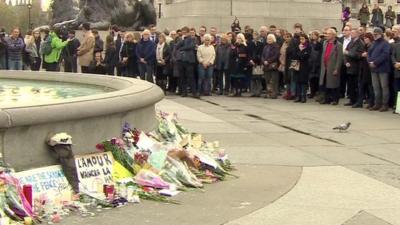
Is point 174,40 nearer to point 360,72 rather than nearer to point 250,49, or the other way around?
point 250,49

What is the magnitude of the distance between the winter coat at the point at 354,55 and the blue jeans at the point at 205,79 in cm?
384

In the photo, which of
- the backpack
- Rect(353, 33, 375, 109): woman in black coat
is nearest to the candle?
Rect(353, 33, 375, 109): woman in black coat

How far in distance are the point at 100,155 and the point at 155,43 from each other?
494 inches

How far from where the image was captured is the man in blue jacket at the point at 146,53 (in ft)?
62.8

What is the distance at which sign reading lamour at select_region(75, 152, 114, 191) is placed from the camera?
6.90 meters

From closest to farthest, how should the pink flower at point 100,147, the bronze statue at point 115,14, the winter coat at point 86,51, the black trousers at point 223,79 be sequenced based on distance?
the pink flower at point 100,147 → the black trousers at point 223,79 → the winter coat at point 86,51 → the bronze statue at point 115,14

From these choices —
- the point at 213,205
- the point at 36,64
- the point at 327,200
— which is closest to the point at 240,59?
the point at 36,64

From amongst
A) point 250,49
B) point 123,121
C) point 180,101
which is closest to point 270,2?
point 250,49

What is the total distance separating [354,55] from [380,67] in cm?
106

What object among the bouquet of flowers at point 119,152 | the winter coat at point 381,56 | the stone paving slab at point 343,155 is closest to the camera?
the bouquet of flowers at point 119,152

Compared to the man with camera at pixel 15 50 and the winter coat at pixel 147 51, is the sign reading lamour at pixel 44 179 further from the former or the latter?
the man with camera at pixel 15 50

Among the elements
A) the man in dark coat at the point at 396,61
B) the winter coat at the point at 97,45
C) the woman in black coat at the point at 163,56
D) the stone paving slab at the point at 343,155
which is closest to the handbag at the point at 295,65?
the man in dark coat at the point at 396,61

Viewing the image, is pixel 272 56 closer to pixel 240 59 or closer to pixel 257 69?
pixel 257 69

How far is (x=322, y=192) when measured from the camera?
295 inches
